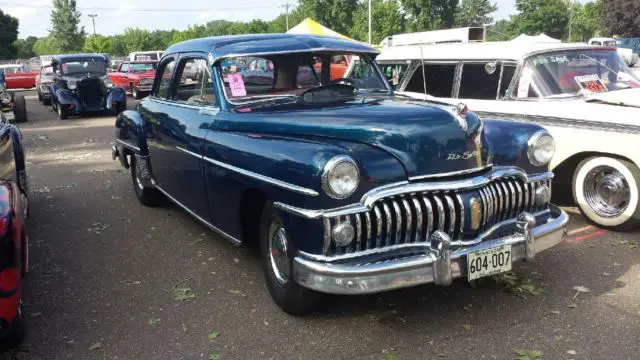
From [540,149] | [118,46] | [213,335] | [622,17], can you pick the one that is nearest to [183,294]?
[213,335]

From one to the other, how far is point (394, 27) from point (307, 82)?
48.4 m

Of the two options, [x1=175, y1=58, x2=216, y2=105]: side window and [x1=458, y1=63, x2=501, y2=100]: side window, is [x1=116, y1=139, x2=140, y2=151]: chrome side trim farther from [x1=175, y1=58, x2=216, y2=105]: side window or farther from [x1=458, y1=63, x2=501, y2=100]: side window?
[x1=458, y1=63, x2=501, y2=100]: side window

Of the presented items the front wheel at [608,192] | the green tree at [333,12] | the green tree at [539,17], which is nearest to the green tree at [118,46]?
the green tree at [333,12]

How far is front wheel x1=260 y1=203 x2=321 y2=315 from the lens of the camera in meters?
3.46

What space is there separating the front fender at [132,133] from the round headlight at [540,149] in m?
3.61

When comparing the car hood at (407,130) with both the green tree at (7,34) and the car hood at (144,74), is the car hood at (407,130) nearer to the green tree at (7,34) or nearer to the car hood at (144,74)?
the car hood at (144,74)

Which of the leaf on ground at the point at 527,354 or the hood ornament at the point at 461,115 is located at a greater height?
the hood ornament at the point at 461,115

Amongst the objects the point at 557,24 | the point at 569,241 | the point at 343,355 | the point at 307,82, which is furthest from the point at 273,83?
the point at 557,24

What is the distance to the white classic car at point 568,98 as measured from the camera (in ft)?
16.7

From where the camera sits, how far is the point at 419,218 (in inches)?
126

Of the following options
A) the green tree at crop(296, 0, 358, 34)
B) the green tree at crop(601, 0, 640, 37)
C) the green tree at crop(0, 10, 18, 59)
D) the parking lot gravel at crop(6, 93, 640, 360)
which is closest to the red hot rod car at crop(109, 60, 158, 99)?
the parking lot gravel at crop(6, 93, 640, 360)

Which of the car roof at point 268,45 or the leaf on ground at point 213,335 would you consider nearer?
the leaf on ground at point 213,335

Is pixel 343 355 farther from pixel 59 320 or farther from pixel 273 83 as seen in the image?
pixel 273 83

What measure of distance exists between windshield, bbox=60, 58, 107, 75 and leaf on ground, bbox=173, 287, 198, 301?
13.9 meters
